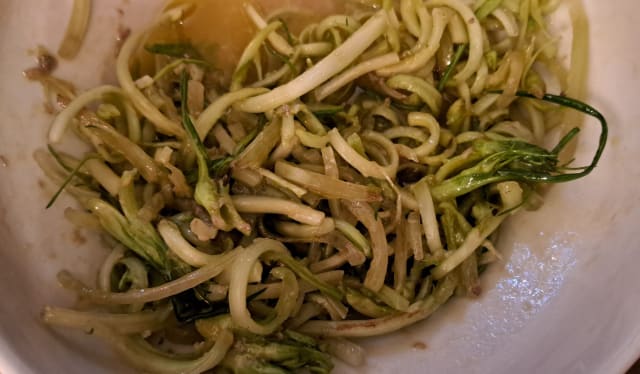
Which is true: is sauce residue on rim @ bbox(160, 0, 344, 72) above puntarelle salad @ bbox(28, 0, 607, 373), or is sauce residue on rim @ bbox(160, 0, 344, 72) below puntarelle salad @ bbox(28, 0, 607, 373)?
above

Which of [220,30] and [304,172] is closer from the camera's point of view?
[304,172]

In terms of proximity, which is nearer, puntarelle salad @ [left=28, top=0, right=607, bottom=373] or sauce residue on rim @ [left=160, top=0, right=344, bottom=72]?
puntarelle salad @ [left=28, top=0, right=607, bottom=373]

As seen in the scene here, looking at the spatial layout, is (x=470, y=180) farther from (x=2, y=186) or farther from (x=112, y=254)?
(x=2, y=186)

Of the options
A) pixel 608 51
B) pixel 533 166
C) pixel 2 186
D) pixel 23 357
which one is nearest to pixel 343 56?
pixel 533 166

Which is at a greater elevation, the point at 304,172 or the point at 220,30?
the point at 220,30

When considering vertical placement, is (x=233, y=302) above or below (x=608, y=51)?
below

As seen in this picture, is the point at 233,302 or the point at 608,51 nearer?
the point at 233,302

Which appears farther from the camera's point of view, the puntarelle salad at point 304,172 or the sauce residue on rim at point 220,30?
the sauce residue on rim at point 220,30

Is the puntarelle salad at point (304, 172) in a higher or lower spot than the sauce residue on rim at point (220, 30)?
lower
